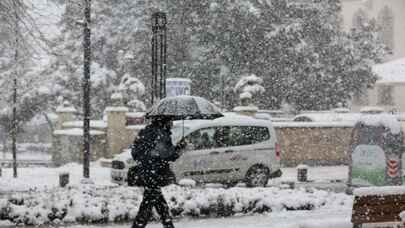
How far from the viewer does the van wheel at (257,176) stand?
1792 cm

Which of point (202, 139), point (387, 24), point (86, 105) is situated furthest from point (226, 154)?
point (387, 24)

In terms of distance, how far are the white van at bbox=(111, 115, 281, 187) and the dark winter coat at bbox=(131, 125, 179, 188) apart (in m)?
7.58

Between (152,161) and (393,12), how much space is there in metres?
53.4

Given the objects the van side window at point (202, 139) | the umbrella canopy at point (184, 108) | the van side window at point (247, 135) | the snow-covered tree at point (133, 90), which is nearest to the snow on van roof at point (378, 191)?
the umbrella canopy at point (184, 108)

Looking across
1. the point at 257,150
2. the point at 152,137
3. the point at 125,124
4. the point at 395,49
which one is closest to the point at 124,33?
the point at 125,124

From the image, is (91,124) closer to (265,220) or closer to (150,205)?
(265,220)

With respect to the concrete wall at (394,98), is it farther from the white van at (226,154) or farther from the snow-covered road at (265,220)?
the snow-covered road at (265,220)

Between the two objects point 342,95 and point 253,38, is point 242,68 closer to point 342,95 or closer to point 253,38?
point 253,38

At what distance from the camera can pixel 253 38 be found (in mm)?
36562

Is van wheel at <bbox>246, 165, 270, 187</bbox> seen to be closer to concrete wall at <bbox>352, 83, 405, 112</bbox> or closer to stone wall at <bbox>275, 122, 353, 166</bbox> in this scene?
stone wall at <bbox>275, 122, 353, 166</bbox>

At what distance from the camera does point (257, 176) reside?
18000 mm

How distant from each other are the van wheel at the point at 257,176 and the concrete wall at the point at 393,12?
42.8 meters

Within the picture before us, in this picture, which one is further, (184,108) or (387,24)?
(387,24)

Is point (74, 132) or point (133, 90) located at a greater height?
point (133, 90)
